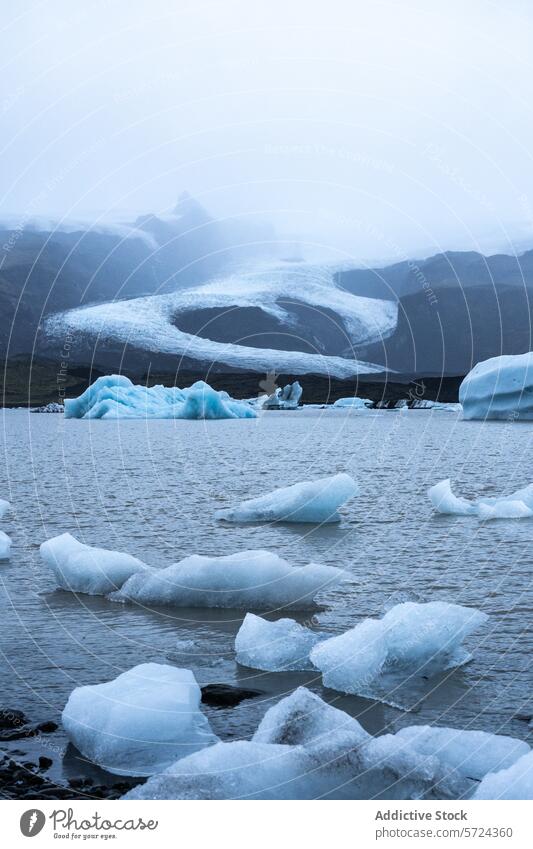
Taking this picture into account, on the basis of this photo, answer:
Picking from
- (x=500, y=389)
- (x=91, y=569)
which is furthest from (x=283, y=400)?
(x=91, y=569)

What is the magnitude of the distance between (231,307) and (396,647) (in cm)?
10149

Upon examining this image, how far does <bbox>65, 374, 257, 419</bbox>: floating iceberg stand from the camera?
71.6 meters

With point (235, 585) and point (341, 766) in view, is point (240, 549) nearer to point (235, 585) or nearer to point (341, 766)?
point (235, 585)

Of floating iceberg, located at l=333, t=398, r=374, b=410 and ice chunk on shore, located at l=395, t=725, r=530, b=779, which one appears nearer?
ice chunk on shore, located at l=395, t=725, r=530, b=779

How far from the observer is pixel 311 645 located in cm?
837

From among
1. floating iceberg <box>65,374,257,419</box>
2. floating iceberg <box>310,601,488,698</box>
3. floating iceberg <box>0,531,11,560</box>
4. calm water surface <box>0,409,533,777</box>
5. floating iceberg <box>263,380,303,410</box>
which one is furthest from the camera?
floating iceberg <box>263,380,303,410</box>

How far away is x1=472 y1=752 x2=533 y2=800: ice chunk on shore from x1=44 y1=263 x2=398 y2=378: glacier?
94805 millimetres

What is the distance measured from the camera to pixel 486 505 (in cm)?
1775

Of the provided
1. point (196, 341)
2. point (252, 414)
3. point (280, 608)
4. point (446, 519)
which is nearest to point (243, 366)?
point (196, 341)

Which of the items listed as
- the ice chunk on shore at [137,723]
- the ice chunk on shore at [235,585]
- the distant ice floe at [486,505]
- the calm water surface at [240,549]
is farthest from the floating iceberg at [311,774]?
the distant ice floe at [486,505]

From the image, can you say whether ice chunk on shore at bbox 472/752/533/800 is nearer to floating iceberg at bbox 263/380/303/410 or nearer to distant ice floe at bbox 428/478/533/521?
distant ice floe at bbox 428/478/533/521

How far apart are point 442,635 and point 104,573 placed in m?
4.49

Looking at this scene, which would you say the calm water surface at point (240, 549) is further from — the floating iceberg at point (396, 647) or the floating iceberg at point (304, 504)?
the floating iceberg at point (304, 504)

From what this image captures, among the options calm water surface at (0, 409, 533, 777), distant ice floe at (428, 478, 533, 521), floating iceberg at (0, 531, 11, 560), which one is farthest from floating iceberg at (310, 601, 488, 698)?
distant ice floe at (428, 478, 533, 521)
